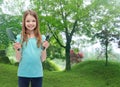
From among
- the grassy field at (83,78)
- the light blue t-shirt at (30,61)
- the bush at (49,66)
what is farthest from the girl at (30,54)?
the bush at (49,66)

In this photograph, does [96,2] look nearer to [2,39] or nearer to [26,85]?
[2,39]

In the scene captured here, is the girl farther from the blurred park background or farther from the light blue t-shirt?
the blurred park background

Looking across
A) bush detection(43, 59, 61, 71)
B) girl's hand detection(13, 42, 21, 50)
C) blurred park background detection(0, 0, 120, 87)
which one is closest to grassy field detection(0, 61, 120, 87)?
blurred park background detection(0, 0, 120, 87)

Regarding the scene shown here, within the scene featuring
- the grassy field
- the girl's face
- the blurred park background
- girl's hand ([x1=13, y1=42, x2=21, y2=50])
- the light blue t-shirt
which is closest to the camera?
girl's hand ([x1=13, y1=42, x2=21, y2=50])

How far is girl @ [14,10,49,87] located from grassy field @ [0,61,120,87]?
919 centimetres

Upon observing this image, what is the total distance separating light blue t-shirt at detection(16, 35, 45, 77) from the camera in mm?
4344

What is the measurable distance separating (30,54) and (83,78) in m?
11.9

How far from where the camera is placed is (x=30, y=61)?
436 centimetres

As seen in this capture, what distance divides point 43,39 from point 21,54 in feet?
1.24

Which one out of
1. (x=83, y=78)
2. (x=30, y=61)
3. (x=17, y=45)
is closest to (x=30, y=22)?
(x=17, y=45)

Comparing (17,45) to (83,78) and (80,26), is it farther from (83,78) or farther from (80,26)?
(80,26)

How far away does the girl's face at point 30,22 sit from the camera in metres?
4.47

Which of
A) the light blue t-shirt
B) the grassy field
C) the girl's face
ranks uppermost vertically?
the girl's face

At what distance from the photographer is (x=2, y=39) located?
1814 cm
